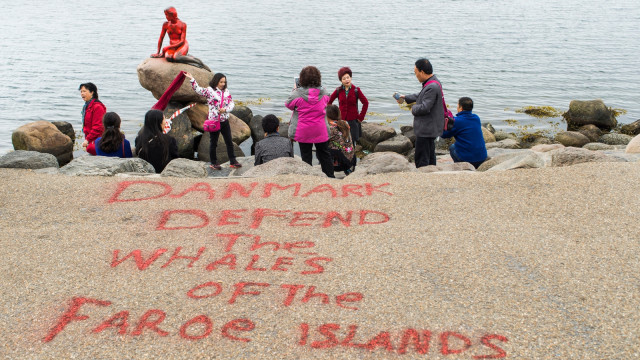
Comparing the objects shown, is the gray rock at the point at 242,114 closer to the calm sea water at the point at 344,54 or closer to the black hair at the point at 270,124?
the calm sea water at the point at 344,54

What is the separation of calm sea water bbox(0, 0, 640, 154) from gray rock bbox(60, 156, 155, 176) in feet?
28.7

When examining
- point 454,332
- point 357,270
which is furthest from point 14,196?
point 454,332

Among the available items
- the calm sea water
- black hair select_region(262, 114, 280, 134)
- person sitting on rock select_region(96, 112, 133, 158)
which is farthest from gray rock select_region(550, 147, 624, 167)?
the calm sea water

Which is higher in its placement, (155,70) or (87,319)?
(155,70)

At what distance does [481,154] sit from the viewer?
8.62 metres

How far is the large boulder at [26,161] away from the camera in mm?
6994

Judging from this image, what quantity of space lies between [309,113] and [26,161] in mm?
3930

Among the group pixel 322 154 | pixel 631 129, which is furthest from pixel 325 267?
pixel 631 129

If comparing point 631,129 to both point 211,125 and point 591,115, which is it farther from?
point 211,125

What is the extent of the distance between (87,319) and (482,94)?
66.2 feet

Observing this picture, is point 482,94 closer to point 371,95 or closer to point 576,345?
point 371,95

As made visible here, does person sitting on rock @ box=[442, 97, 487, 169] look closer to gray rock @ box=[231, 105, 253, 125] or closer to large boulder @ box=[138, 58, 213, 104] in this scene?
large boulder @ box=[138, 58, 213, 104]

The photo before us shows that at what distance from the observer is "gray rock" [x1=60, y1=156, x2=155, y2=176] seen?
661 cm

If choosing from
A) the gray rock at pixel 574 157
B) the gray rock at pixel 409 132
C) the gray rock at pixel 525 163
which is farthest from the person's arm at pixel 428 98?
the gray rock at pixel 409 132
